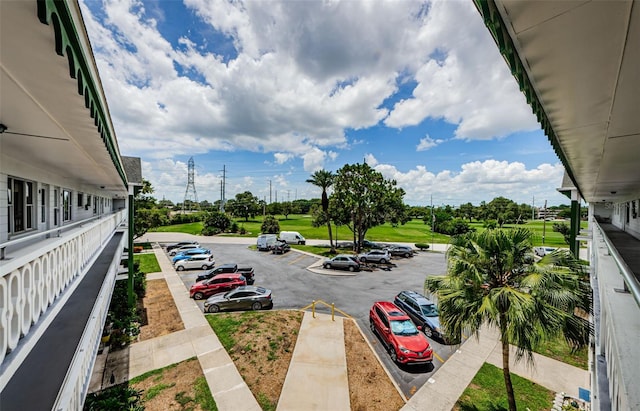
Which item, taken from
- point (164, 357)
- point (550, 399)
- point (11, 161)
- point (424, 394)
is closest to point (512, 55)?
point (11, 161)

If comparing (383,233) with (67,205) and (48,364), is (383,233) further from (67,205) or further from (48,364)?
(48,364)

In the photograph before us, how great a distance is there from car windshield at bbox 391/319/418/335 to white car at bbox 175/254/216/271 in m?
19.5

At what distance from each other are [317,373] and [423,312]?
6641 mm

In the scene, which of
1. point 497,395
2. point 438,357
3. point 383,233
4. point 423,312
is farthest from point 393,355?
point 383,233

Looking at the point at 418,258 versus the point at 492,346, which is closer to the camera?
the point at 492,346

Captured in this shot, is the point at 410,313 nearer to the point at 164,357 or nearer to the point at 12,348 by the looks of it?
the point at 164,357

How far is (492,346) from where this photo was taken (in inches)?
483

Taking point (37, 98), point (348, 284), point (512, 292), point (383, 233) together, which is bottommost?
point (383, 233)

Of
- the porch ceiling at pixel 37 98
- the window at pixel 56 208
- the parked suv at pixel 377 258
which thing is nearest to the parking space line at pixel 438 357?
the porch ceiling at pixel 37 98

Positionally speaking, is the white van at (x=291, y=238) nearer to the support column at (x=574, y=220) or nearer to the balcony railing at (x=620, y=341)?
the support column at (x=574, y=220)

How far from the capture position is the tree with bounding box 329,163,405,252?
33.2 metres

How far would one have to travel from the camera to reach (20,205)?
6.75 metres

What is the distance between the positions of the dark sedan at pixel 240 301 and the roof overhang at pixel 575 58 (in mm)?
15064

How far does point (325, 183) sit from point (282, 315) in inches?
926
